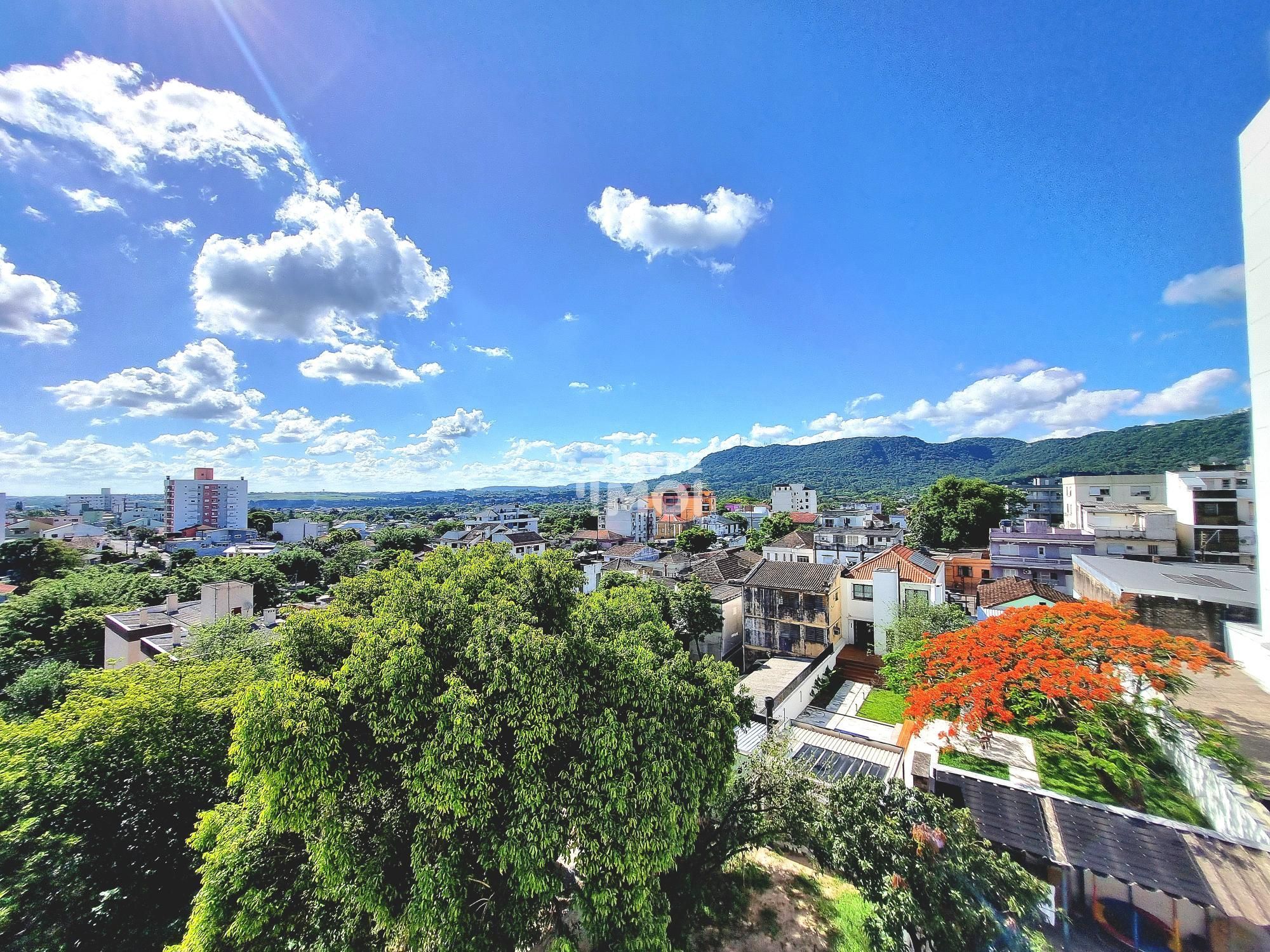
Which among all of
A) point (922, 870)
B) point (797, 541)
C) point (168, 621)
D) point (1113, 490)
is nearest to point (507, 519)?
point (797, 541)

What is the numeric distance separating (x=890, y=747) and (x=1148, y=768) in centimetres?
490

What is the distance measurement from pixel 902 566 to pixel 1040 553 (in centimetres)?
834

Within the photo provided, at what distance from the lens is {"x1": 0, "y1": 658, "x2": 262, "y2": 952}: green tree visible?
5.38 m

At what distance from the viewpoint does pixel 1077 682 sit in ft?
18.1

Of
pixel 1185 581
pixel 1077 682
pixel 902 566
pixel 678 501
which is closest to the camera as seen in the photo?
pixel 1077 682

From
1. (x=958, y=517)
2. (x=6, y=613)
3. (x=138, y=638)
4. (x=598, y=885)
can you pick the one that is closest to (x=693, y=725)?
(x=598, y=885)

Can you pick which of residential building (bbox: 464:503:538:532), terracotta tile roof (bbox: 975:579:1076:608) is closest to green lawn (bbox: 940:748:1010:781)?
terracotta tile roof (bbox: 975:579:1076:608)

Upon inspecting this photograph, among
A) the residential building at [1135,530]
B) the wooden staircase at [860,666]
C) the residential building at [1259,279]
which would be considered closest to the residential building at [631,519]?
the wooden staircase at [860,666]

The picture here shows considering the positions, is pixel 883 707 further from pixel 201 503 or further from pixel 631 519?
pixel 201 503

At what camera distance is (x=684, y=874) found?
20.3ft

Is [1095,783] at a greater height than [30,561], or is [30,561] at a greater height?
[1095,783]

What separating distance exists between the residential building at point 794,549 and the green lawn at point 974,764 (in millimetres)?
20584

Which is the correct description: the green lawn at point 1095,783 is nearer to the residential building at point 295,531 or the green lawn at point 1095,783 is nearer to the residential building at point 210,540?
the residential building at point 210,540

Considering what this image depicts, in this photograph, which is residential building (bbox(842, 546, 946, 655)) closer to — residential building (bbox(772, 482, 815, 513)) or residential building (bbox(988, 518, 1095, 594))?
residential building (bbox(988, 518, 1095, 594))
